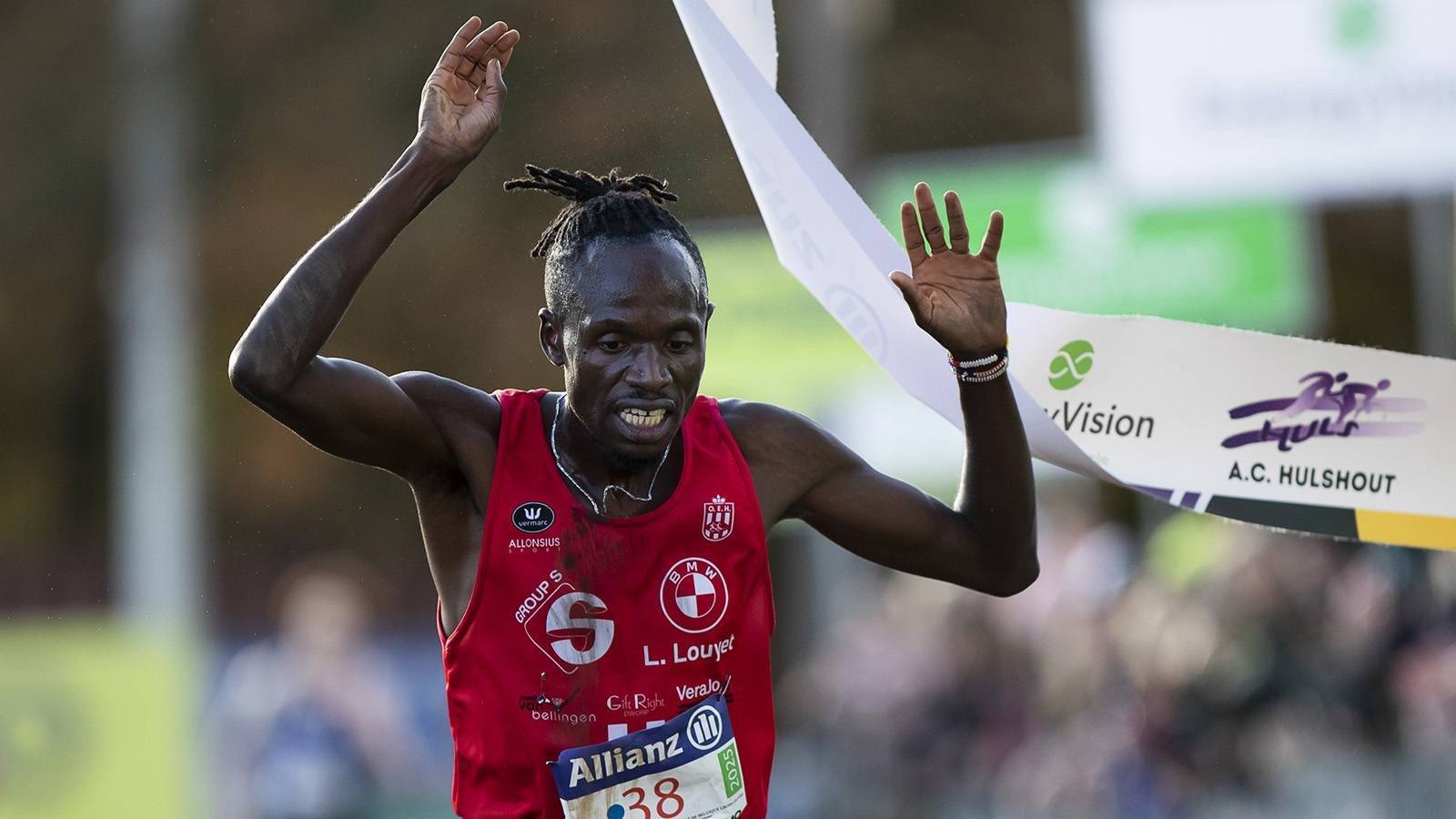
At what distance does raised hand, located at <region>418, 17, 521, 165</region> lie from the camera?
431cm

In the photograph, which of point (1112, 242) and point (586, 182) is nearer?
point (586, 182)

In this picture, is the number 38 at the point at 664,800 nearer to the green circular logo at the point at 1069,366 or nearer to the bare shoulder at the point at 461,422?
the bare shoulder at the point at 461,422

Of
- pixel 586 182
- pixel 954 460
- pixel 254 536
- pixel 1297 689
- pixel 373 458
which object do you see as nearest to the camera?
pixel 373 458

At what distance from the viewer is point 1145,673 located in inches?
377

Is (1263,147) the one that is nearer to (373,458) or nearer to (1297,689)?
(1297,689)

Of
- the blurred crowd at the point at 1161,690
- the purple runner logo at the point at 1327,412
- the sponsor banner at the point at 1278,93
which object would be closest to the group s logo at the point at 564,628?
the purple runner logo at the point at 1327,412

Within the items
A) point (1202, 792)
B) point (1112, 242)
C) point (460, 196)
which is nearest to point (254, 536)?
point (460, 196)

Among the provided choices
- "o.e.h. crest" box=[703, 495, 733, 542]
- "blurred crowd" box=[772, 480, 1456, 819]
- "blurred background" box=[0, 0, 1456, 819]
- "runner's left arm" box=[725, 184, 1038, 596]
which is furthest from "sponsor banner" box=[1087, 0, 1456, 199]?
"o.e.h. crest" box=[703, 495, 733, 542]

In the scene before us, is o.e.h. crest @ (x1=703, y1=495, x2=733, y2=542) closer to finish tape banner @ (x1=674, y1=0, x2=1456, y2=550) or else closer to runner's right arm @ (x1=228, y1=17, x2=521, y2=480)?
runner's right arm @ (x1=228, y1=17, x2=521, y2=480)

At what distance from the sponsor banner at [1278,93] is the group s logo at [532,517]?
5655 millimetres

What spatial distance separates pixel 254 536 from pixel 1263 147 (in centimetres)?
1485

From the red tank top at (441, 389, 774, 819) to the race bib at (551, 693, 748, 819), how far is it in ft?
0.11

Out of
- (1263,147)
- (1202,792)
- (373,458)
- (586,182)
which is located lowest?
(1202,792)

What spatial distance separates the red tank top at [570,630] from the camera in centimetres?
432
